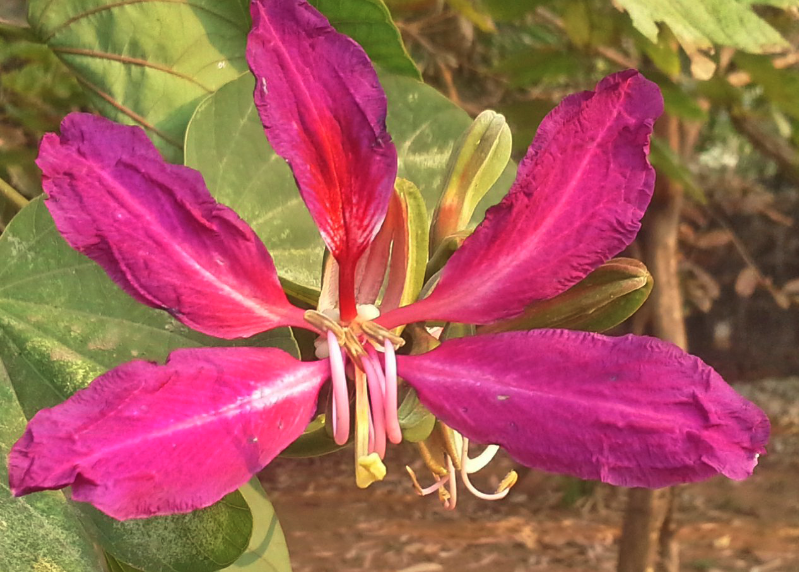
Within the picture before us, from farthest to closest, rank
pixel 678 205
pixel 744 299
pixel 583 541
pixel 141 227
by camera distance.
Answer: pixel 744 299 → pixel 583 541 → pixel 678 205 → pixel 141 227

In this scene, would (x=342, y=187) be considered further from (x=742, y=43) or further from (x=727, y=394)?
(x=742, y=43)

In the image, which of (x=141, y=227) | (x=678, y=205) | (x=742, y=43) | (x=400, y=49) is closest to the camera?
(x=141, y=227)

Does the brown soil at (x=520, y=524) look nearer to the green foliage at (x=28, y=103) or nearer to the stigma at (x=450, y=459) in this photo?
the green foliage at (x=28, y=103)

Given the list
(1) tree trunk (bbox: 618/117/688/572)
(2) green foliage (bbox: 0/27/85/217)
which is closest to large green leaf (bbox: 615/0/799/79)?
(2) green foliage (bbox: 0/27/85/217)

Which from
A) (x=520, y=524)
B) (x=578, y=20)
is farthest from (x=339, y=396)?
(x=520, y=524)

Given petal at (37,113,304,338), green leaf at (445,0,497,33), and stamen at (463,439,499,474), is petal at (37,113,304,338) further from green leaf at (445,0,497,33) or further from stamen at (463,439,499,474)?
green leaf at (445,0,497,33)

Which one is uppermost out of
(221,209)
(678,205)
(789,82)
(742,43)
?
(221,209)

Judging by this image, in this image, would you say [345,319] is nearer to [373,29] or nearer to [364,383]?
[364,383]

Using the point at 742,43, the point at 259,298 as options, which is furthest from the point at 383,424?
the point at 742,43
